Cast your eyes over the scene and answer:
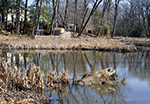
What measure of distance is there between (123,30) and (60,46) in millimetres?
43083

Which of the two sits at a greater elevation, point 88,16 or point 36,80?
point 88,16

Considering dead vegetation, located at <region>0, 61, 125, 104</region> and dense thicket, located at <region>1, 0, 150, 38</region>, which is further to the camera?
dense thicket, located at <region>1, 0, 150, 38</region>

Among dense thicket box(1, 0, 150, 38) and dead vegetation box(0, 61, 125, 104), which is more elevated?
dense thicket box(1, 0, 150, 38)

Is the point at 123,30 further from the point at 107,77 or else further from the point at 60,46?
the point at 107,77

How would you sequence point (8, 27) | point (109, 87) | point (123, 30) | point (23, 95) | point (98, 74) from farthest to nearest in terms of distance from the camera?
point (123, 30), point (8, 27), point (98, 74), point (109, 87), point (23, 95)

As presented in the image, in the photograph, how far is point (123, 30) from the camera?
59.9m

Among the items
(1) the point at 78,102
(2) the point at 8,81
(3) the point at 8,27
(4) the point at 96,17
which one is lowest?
(1) the point at 78,102

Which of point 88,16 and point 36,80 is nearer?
point 36,80

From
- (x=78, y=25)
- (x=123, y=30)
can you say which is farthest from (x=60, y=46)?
(x=123, y=30)

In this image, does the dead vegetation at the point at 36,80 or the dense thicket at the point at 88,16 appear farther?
the dense thicket at the point at 88,16

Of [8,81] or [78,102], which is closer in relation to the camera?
[78,102]

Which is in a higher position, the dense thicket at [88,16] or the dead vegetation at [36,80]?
the dense thicket at [88,16]

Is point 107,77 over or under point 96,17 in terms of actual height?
under

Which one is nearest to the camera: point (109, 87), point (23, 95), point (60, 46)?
point (23, 95)
